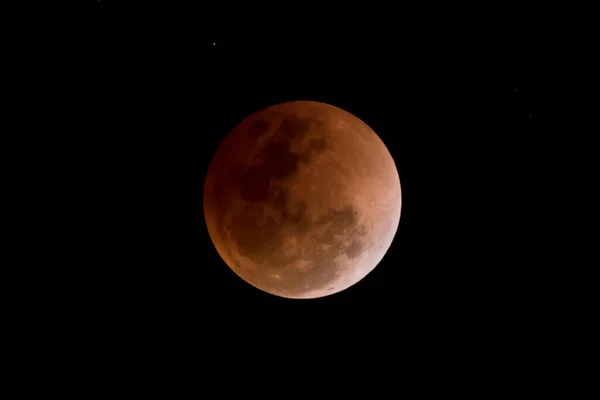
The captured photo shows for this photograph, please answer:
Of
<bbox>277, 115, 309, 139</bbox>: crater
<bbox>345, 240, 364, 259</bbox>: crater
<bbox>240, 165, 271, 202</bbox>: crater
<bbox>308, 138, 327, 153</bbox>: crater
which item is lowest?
<bbox>345, 240, 364, 259</bbox>: crater

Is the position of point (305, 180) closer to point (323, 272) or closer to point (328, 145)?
point (328, 145)

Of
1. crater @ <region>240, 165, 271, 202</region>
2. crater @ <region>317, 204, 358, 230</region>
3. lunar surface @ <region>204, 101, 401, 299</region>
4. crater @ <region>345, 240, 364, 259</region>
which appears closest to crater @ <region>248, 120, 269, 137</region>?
lunar surface @ <region>204, 101, 401, 299</region>

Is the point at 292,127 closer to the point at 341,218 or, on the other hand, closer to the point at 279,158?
the point at 279,158

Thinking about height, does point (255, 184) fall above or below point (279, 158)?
below

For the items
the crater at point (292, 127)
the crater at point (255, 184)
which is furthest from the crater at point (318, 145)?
the crater at point (255, 184)

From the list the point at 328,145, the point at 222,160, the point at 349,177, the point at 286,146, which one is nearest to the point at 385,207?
the point at 349,177

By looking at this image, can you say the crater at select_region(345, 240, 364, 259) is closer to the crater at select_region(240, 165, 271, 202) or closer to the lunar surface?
the lunar surface

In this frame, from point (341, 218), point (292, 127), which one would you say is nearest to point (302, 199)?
point (341, 218)
